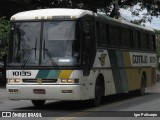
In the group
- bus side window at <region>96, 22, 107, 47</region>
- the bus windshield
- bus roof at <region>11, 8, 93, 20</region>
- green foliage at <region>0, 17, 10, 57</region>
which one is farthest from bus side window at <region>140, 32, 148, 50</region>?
the bus windshield

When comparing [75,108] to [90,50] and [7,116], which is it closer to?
[90,50]

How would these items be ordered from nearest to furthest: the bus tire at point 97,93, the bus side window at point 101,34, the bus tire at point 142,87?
1. the bus tire at point 97,93
2. the bus side window at point 101,34
3. the bus tire at point 142,87

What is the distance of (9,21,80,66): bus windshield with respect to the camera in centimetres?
1631

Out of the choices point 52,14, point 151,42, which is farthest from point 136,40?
point 52,14

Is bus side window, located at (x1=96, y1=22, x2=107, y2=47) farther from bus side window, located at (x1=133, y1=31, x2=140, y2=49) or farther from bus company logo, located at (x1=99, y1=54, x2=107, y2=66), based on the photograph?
bus side window, located at (x1=133, y1=31, x2=140, y2=49)

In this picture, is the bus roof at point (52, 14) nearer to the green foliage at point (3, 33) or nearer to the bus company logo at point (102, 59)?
the bus company logo at point (102, 59)

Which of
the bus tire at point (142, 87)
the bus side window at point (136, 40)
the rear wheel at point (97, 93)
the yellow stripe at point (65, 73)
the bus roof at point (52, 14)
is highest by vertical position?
the bus roof at point (52, 14)

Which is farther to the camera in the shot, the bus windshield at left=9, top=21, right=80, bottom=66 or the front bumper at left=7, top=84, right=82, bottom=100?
the bus windshield at left=9, top=21, right=80, bottom=66

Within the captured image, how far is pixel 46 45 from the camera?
16.5 m

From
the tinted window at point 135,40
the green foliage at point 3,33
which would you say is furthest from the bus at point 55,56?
the green foliage at point 3,33

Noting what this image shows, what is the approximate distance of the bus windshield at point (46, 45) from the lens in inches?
642

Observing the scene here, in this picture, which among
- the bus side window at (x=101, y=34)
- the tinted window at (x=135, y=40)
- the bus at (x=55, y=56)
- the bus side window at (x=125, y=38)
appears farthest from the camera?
the tinted window at (x=135, y=40)

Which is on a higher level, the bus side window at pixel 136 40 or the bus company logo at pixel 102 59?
the bus side window at pixel 136 40

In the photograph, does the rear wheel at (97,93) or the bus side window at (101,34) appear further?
the bus side window at (101,34)
